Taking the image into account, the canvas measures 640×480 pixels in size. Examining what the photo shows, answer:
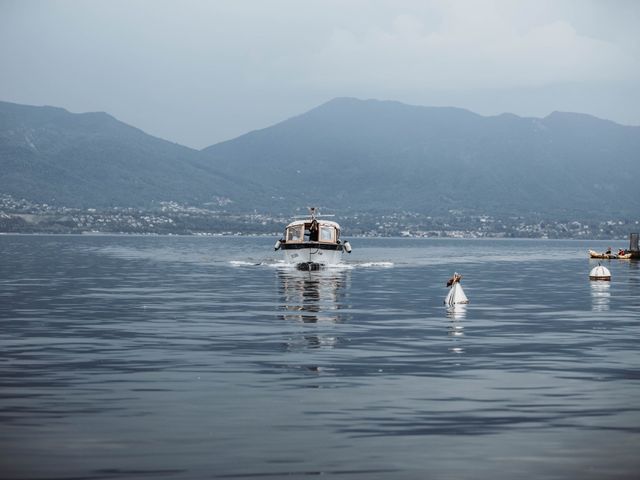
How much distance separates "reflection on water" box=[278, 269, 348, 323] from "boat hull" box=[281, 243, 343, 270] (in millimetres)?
4697

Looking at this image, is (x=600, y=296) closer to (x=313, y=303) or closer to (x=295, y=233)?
(x=313, y=303)

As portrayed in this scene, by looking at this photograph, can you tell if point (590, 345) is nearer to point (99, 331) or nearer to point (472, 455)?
point (99, 331)

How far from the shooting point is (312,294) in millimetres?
69125

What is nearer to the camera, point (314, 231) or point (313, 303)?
point (313, 303)

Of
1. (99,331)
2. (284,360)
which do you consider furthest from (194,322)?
(284,360)

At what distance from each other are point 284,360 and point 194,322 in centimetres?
1520

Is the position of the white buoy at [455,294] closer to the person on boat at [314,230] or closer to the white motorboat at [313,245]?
the white motorboat at [313,245]

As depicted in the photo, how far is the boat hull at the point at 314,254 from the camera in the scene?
10981 centimetres

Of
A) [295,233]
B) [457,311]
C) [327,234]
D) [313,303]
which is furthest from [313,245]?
[457,311]

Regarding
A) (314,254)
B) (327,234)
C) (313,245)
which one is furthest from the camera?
(327,234)

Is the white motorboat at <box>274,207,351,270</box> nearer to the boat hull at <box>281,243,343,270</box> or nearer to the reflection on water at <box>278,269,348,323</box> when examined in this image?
the boat hull at <box>281,243,343,270</box>

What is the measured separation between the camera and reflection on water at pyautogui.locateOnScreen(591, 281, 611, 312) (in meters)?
60.9

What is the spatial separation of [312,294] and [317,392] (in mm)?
41878

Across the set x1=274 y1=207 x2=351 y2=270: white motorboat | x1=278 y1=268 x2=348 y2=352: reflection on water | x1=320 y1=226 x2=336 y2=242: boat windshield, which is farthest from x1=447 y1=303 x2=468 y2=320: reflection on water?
x1=320 y1=226 x2=336 y2=242: boat windshield
